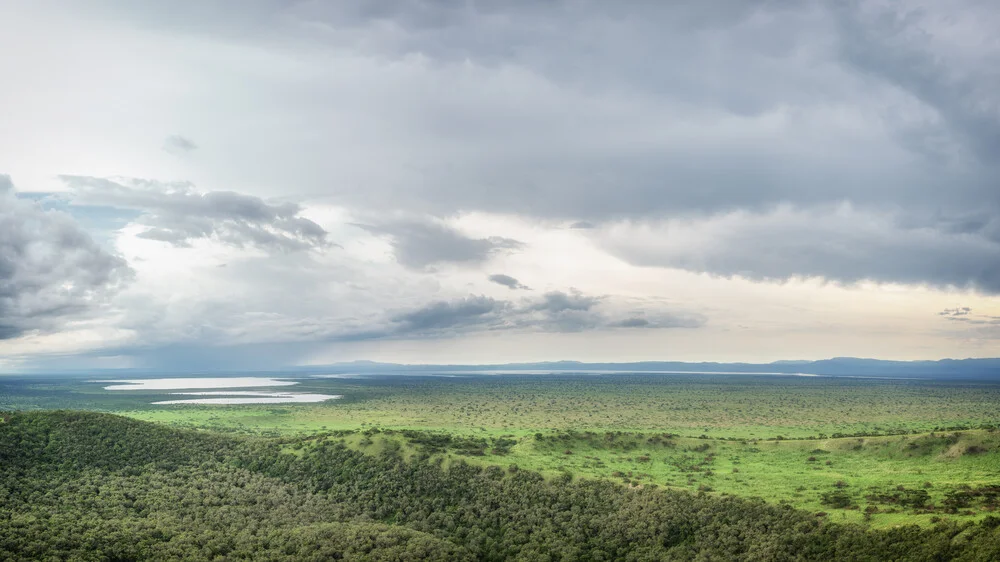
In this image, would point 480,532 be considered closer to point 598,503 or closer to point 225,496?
point 598,503

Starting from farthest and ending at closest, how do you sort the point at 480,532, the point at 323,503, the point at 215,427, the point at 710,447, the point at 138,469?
the point at 215,427 < the point at 710,447 < the point at 138,469 < the point at 323,503 < the point at 480,532

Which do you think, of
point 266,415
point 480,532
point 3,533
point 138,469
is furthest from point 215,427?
point 480,532

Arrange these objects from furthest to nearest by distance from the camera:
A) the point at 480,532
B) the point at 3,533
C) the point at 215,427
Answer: the point at 215,427
the point at 480,532
the point at 3,533

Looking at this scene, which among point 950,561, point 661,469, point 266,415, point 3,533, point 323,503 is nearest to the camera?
point 950,561

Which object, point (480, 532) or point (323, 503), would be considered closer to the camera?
point (480, 532)

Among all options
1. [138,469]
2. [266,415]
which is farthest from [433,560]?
[266,415]

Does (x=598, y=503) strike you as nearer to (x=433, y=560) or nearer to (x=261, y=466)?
(x=433, y=560)
